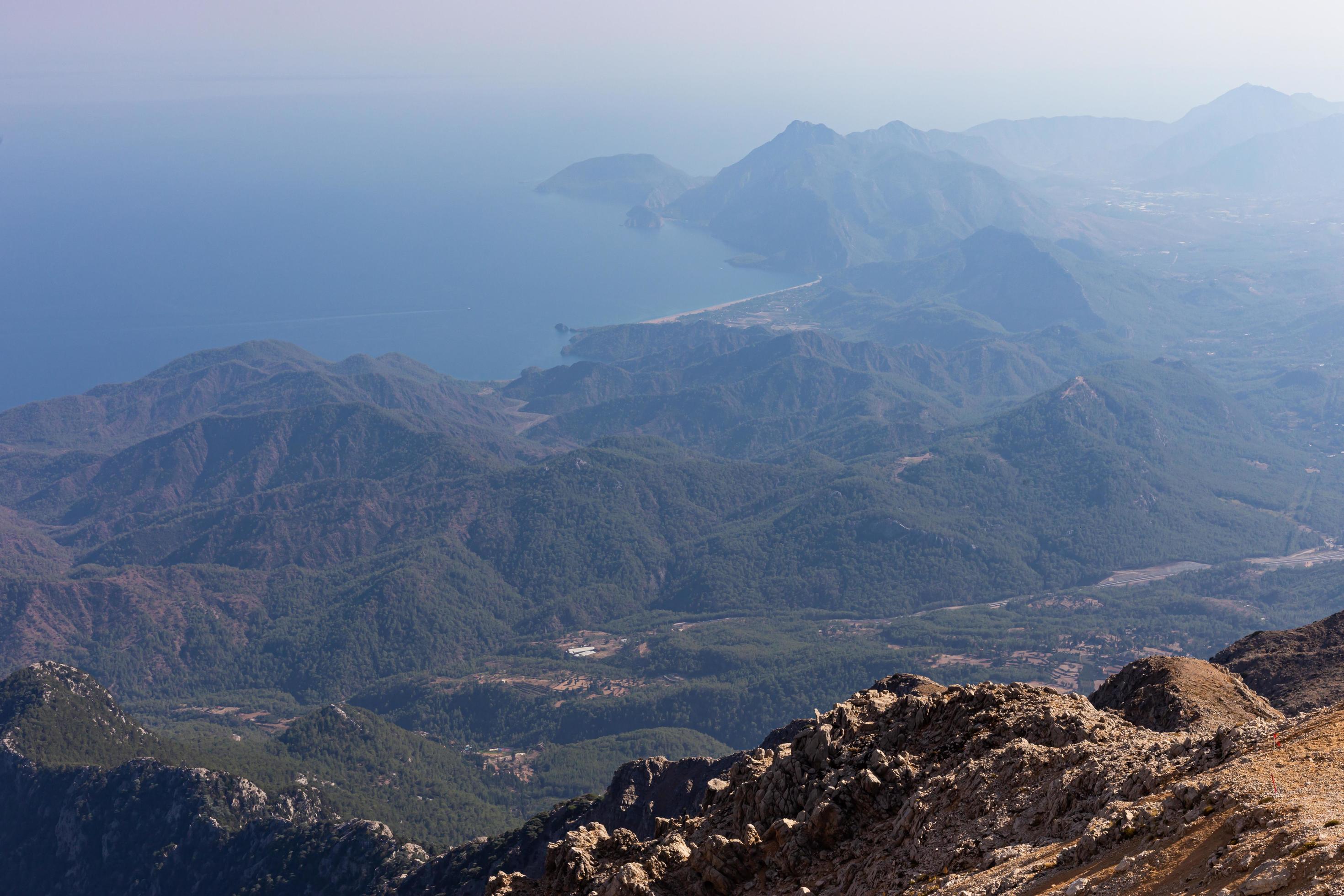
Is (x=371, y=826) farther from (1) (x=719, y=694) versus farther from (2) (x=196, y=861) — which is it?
(1) (x=719, y=694)

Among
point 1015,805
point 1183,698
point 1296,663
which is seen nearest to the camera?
point 1015,805

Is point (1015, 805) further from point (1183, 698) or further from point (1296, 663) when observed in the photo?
point (1296, 663)

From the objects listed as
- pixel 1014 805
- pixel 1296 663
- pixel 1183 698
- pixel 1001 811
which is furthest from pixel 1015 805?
pixel 1296 663

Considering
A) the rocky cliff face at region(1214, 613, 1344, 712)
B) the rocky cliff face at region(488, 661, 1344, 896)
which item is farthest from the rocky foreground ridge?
the rocky cliff face at region(1214, 613, 1344, 712)

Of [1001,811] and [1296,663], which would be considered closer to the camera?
[1001,811]

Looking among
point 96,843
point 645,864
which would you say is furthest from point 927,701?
point 96,843

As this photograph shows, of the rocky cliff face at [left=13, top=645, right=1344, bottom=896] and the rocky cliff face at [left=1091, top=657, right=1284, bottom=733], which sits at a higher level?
the rocky cliff face at [left=13, top=645, right=1344, bottom=896]

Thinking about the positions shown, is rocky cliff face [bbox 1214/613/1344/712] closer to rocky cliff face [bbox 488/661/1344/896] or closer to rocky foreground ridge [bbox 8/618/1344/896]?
rocky foreground ridge [bbox 8/618/1344/896]

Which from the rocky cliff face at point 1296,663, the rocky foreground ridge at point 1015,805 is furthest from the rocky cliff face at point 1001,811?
the rocky cliff face at point 1296,663

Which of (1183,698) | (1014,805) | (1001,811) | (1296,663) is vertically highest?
(1014,805)
